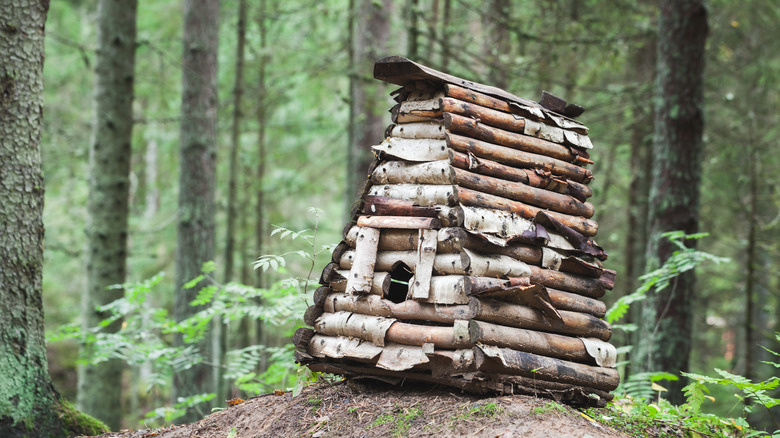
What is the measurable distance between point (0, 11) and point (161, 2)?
10.4m

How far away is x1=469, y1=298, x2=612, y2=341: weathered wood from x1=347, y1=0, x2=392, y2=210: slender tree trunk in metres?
6.23

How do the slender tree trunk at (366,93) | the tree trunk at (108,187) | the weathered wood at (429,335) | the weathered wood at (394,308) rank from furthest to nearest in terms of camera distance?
1. the slender tree trunk at (366,93)
2. the tree trunk at (108,187)
3. the weathered wood at (394,308)
4. the weathered wood at (429,335)

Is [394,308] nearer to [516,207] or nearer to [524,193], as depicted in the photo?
[516,207]

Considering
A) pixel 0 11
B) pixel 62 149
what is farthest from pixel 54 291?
pixel 0 11

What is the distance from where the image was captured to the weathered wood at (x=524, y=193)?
4145mm

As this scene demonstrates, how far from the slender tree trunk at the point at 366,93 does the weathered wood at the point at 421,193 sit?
5649mm

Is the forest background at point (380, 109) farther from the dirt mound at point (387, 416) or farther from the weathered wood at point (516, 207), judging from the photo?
the weathered wood at point (516, 207)

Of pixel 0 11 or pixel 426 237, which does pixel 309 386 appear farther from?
pixel 0 11

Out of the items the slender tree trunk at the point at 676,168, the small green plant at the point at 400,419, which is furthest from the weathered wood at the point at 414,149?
the slender tree trunk at the point at 676,168

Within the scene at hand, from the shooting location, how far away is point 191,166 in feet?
29.8

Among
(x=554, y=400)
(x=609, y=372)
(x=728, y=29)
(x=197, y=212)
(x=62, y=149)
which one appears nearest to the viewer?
(x=554, y=400)

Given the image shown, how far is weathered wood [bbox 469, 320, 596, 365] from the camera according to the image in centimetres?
370

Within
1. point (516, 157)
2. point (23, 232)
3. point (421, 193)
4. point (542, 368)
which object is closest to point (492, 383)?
point (542, 368)

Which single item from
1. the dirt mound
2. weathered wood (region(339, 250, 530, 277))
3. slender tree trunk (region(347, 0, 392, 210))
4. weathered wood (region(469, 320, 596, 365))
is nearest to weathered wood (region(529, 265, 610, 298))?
weathered wood (region(339, 250, 530, 277))
